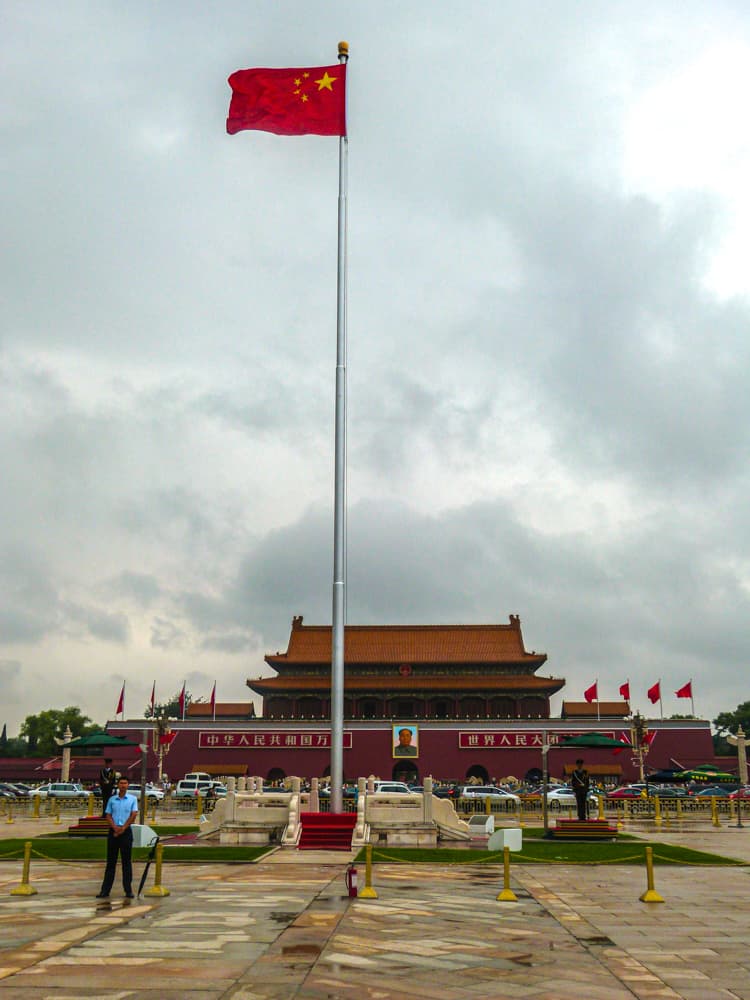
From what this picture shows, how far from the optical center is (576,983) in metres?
7.48

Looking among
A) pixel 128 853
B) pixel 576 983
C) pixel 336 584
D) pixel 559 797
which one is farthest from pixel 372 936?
pixel 559 797

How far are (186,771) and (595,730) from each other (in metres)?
23.2

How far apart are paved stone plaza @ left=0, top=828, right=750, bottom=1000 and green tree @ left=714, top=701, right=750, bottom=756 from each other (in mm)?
69184

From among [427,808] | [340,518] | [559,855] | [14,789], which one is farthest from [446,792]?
[14,789]

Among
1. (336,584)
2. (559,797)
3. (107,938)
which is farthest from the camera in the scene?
(559,797)

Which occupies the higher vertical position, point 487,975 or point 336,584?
point 336,584

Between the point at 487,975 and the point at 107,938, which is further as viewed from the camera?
the point at 107,938

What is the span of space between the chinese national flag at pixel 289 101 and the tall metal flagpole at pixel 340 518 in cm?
77

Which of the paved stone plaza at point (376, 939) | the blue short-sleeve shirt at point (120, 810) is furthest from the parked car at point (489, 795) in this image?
the blue short-sleeve shirt at point (120, 810)

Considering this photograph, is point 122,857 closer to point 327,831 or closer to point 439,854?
point 439,854

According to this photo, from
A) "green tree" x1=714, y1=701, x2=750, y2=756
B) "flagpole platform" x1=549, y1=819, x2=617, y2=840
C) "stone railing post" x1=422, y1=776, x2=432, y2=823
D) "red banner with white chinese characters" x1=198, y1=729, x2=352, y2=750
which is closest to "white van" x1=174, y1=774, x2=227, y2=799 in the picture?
"red banner with white chinese characters" x1=198, y1=729, x2=352, y2=750

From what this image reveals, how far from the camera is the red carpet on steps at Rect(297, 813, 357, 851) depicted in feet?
66.4

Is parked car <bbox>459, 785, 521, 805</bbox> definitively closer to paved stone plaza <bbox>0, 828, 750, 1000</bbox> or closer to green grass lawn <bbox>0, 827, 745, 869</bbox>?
green grass lawn <bbox>0, 827, 745, 869</bbox>

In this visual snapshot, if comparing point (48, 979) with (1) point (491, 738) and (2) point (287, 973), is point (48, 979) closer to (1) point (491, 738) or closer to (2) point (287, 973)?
(2) point (287, 973)
